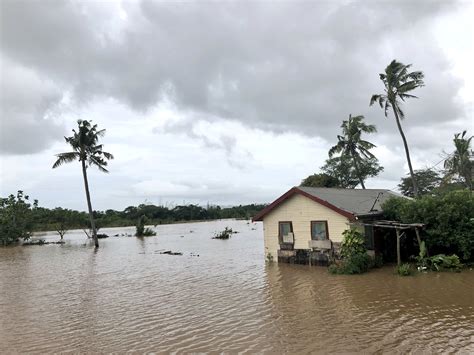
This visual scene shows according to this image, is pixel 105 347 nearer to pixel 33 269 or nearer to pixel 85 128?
pixel 33 269

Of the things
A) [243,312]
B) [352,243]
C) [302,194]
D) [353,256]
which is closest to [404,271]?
[353,256]

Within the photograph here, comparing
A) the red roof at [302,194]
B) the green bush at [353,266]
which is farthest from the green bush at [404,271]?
the red roof at [302,194]

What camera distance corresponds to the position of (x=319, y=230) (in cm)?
1733

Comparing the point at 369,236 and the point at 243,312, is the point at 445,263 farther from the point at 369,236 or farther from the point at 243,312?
the point at 243,312

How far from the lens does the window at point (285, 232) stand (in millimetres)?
18422

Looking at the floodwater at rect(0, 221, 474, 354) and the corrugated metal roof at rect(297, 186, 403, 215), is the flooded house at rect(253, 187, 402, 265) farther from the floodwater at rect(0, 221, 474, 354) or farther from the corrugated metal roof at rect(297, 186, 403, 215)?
the floodwater at rect(0, 221, 474, 354)

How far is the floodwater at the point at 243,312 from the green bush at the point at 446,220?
4.43 ft

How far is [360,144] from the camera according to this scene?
3591cm

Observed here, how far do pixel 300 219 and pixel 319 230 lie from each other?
44.0 inches

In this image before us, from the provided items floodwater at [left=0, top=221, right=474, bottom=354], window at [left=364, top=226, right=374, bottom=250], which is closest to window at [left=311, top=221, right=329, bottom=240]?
floodwater at [left=0, top=221, right=474, bottom=354]

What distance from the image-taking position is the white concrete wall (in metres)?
16.6

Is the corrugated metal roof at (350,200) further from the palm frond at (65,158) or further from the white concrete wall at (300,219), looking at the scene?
the palm frond at (65,158)

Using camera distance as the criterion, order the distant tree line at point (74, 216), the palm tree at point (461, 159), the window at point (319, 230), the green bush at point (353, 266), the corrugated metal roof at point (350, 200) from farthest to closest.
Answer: the distant tree line at point (74, 216) → the palm tree at point (461, 159) → the window at point (319, 230) → the corrugated metal roof at point (350, 200) → the green bush at point (353, 266)

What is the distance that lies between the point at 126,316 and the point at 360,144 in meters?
30.3
